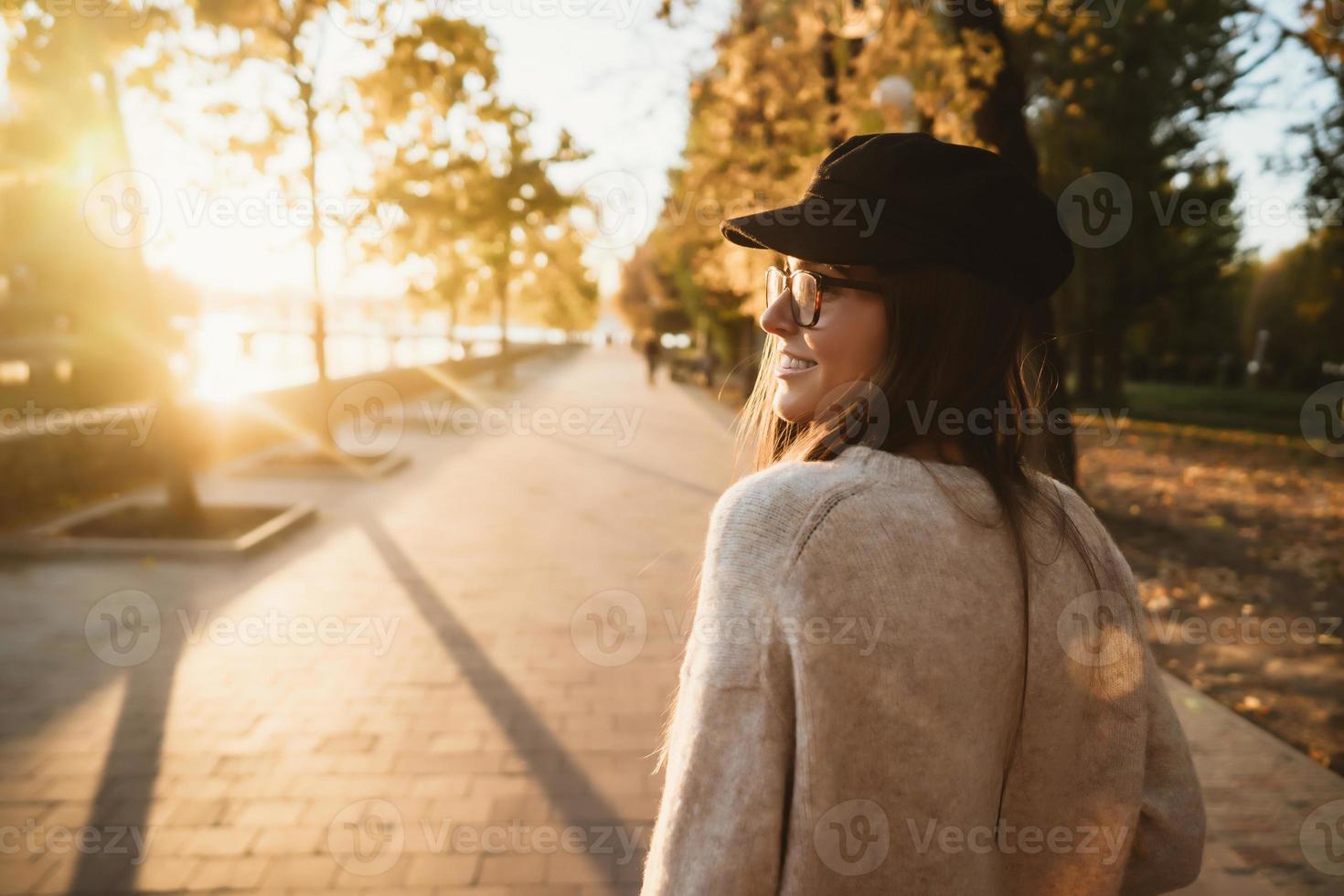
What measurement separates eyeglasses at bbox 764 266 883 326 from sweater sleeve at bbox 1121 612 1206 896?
2.50ft

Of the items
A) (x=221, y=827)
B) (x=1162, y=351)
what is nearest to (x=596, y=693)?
(x=221, y=827)

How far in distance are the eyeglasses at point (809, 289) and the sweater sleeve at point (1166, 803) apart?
0.76 meters

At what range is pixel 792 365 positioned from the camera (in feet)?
4.61

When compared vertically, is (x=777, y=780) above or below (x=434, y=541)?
above

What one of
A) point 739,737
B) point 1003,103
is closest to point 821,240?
point 739,737

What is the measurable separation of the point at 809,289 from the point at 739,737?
67 cm

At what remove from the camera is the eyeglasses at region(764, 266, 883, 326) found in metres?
1.25

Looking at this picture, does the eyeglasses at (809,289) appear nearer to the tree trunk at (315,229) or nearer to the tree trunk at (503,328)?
the tree trunk at (315,229)

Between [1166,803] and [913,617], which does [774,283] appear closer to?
[913,617]

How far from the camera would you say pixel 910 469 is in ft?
3.76

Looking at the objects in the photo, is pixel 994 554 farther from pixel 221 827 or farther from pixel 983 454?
pixel 221 827

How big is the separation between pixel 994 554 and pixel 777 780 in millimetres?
440

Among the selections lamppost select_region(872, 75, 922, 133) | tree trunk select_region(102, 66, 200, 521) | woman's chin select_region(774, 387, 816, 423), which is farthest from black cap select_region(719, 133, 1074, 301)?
tree trunk select_region(102, 66, 200, 521)

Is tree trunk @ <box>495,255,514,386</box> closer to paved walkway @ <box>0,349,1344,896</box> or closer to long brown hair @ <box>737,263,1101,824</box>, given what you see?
paved walkway @ <box>0,349,1344,896</box>
